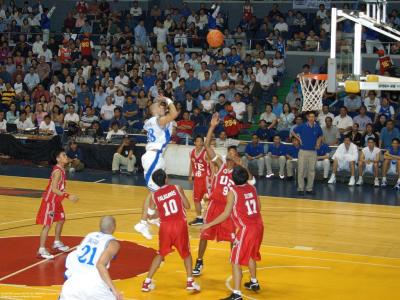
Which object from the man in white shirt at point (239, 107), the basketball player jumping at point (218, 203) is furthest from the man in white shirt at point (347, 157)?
the basketball player jumping at point (218, 203)

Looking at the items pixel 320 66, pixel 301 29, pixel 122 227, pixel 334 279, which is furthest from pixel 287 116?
pixel 334 279

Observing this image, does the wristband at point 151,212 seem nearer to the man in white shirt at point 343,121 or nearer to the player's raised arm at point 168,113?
the player's raised arm at point 168,113

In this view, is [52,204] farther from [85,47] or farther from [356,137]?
[85,47]

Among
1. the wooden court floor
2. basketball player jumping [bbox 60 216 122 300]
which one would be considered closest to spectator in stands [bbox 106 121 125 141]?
the wooden court floor

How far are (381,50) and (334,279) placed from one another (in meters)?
13.0

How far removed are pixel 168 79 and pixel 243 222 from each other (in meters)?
15.3

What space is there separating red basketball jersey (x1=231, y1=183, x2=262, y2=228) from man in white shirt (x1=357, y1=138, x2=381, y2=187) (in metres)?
9.97

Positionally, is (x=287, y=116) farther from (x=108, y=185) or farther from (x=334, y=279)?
(x=334, y=279)

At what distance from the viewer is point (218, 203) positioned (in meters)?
11.3

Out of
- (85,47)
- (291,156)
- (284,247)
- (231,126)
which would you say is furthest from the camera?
(85,47)

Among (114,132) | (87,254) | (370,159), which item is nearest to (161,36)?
(114,132)

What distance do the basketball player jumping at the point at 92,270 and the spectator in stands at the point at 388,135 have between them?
1335 centimetres

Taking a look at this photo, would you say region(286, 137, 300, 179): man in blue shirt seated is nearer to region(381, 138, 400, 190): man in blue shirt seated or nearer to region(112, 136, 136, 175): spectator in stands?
region(381, 138, 400, 190): man in blue shirt seated

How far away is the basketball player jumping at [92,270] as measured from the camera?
302 inches
